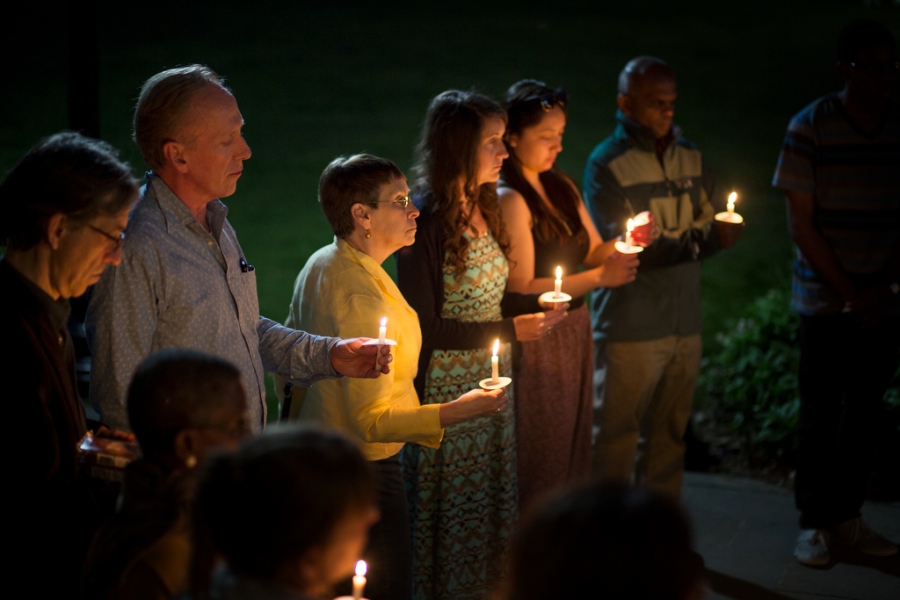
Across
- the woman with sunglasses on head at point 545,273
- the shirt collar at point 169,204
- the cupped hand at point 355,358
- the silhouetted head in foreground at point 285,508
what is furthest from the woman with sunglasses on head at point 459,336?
the silhouetted head in foreground at point 285,508

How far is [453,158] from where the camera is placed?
4.04 meters

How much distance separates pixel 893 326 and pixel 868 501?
1.23m

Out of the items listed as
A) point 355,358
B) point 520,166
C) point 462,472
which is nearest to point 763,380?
point 520,166

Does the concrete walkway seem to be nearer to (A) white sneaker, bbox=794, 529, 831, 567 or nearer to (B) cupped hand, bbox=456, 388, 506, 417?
(A) white sneaker, bbox=794, 529, 831, 567

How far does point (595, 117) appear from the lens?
1395cm

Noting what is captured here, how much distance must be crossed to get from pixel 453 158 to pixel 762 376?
3468 millimetres

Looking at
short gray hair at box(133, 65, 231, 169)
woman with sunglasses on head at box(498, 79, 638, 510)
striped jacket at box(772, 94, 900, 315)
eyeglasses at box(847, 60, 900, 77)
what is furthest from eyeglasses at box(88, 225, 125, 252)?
eyeglasses at box(847, 60, 900, 77)

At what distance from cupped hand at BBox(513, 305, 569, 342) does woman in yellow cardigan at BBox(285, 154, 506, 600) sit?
0.73m

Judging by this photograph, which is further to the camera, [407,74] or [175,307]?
[407,74]

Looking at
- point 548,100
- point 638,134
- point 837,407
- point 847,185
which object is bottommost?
point 837,407

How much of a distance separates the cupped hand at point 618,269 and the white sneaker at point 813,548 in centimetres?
163

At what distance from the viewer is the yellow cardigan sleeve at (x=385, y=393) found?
3168 mm

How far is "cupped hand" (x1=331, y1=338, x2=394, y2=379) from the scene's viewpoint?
9.91ft

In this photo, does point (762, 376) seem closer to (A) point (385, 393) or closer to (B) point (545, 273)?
(B) point (545, 273)
